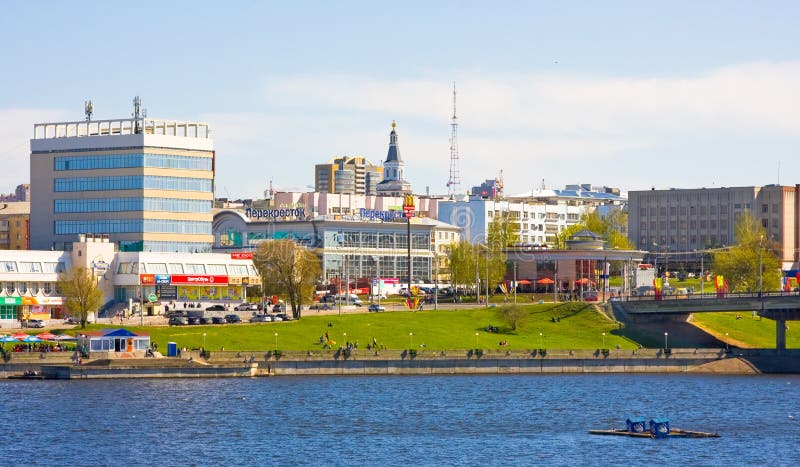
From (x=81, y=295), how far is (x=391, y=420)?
2506 inches

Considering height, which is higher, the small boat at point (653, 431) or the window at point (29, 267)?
the window at point (29, 267)

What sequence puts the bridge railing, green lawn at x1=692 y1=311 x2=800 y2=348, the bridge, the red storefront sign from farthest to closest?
the red storefront sign < green lawn at x1=692 y1=311 x2=800 y2=348 < the bridge railing < the bridge

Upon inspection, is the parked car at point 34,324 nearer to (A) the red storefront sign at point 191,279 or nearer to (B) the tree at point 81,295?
(B) the tree at point 81,295

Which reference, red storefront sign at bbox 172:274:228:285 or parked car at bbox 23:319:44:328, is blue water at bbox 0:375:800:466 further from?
red storefront sign at bbox 172:274:228:285

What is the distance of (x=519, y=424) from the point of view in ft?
394

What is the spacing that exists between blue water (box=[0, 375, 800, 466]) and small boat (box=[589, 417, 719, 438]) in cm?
133

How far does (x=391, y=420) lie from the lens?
12069cm

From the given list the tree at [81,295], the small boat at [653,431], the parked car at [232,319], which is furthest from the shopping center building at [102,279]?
the small boat at [653,431]

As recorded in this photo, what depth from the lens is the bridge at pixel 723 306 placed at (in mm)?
173375

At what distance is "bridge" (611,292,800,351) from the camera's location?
17338 centimetres

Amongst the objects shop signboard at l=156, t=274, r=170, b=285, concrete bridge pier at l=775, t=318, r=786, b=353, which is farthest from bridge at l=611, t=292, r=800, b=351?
shop signboard at l=156, t=274, r=170, b=285

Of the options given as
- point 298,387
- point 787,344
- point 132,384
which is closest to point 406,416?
point 298,387

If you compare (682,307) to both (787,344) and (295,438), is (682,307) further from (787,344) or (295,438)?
(295,438)

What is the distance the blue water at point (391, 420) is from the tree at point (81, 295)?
2739 cm
